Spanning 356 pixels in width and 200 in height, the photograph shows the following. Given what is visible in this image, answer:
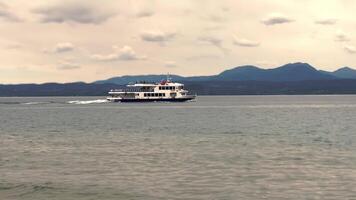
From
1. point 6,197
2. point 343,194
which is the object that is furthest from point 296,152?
point 6,197

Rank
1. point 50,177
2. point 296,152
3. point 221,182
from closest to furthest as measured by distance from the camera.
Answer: point 221,182 → point 50,177 → point 296,152

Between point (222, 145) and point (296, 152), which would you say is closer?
point (296, 152)

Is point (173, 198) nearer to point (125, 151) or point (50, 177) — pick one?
point (50, 177)

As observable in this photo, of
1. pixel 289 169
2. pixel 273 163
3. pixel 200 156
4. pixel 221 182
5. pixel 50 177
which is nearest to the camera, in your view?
pixel 221 182

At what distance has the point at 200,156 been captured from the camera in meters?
Answer: 51.3

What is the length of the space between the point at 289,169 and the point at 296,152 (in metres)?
12.7

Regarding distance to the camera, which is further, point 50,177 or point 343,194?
point 50,177

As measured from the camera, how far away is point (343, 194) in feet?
107

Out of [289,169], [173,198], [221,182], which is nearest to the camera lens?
[173,198]

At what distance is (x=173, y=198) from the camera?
31.9 metres

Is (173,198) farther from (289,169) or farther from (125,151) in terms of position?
(125,151)

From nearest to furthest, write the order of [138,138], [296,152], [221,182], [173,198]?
1. [173,198]
2. [221,182]
3. [296,152]
4. [138,138]

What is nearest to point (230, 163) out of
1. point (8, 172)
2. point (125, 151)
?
point (125, 151)

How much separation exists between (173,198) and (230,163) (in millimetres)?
15250
